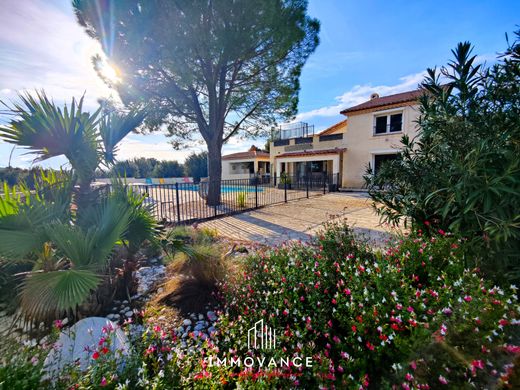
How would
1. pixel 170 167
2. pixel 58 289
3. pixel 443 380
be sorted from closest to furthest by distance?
pixel 443 380
pixel 58 289
pixel 170 167

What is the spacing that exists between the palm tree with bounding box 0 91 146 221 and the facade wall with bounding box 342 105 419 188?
14341 millimetres

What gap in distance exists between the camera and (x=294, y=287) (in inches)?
81.5

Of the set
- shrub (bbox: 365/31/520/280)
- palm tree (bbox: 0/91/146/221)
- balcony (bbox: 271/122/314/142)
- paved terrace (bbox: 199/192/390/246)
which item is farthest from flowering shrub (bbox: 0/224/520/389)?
balcony (bbox: 271/122/314/142)

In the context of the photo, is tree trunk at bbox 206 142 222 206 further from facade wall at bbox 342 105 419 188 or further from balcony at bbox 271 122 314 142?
balcony at bbox 271 122 314 142

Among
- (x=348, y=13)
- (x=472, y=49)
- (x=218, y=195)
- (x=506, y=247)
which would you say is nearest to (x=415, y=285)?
(x=506, y=247)

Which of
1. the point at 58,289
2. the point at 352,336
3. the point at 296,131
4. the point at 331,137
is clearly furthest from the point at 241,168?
the point at 352,336

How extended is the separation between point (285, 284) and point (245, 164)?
2802cm

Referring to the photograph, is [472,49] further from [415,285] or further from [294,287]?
[294,287]

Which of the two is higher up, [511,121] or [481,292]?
[511,121]

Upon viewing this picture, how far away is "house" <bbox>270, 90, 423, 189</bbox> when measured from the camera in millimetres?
13945

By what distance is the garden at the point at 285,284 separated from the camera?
4.33ft

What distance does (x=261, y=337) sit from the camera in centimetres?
181

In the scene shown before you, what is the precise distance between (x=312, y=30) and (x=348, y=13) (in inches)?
176

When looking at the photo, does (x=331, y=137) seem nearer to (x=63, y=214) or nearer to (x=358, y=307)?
(x=358, y=307)
